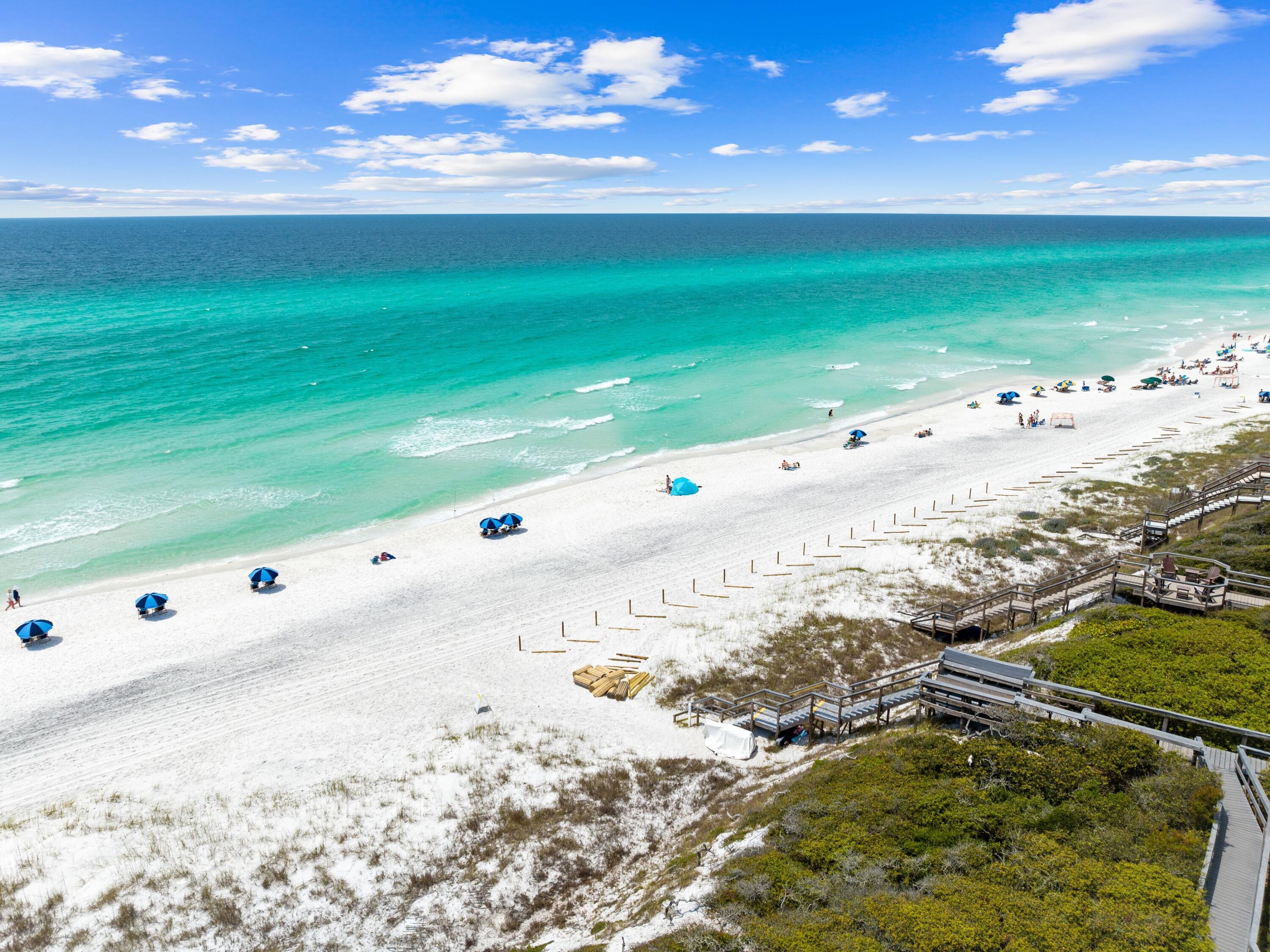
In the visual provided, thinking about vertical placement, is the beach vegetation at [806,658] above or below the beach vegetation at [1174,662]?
below

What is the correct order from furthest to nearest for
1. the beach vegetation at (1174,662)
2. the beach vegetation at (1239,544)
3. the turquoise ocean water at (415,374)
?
the turquoise ocean water at (415,374)
the beach vegetation at (1239,544)
the beach vegetation at (1174,662)

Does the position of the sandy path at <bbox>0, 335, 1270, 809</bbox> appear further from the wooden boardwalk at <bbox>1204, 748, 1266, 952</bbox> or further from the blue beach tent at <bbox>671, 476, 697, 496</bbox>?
the wooden boardwalk at <bbox>1204, 748, 1266, 952</bbox>

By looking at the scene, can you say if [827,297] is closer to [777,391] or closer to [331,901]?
[777,391]

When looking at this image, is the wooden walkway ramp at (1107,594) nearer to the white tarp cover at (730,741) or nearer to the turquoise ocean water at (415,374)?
the white tarp cover at (730,741)

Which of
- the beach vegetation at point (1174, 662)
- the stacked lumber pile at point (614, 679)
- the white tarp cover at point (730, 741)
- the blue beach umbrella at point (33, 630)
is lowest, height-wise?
the white tarp cover at point (730, 741)

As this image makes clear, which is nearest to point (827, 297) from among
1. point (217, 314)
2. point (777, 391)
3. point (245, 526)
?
point (777, 391)

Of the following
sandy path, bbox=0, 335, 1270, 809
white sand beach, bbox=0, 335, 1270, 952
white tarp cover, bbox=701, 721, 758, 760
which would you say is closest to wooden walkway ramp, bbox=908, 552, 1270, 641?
white sand beach, bbox=0, 335, 1270, 952

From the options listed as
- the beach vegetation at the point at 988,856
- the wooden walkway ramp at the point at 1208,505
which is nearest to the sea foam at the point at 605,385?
the wooden walkway ramp at the point at 1208,505
